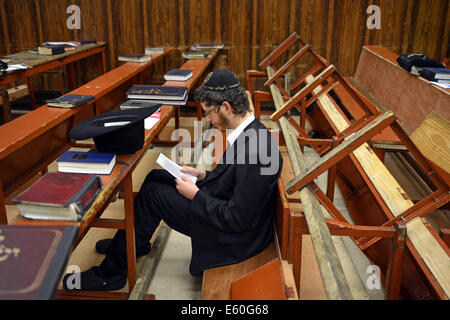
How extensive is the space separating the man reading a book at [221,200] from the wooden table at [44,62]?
2148mm

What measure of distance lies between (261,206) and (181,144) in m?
3.01

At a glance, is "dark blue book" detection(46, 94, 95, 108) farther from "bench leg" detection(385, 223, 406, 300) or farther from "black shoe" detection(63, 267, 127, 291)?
"bench leg" detection(385, 223, 406, 300)

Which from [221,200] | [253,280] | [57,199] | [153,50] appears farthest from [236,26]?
[57,199]

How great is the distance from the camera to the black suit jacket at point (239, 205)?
2.16 metres

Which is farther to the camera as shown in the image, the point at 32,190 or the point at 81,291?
the point at 81,291

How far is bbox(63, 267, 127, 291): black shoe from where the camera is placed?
2.57 metres

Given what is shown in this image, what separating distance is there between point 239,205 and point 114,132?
2.23 feet

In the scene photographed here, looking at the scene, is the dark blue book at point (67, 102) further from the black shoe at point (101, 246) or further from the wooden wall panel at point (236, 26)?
the wooden wall panel at point (236, 26)

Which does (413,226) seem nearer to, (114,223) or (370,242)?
(370,242)

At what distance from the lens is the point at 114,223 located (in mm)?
2430

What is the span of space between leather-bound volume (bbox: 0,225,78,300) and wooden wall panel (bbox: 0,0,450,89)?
17.9ft

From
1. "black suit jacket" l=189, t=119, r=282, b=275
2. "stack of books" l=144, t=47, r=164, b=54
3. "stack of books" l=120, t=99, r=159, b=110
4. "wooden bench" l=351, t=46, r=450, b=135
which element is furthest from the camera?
"stack of books" l=144, t=47, r=164, b=54

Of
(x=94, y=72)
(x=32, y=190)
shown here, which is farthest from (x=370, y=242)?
(x=94, y=72)

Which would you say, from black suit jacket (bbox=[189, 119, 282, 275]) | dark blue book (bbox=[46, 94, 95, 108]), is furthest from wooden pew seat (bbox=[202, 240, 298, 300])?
dark blue book (bbox=[46, 94, 95, 108])
